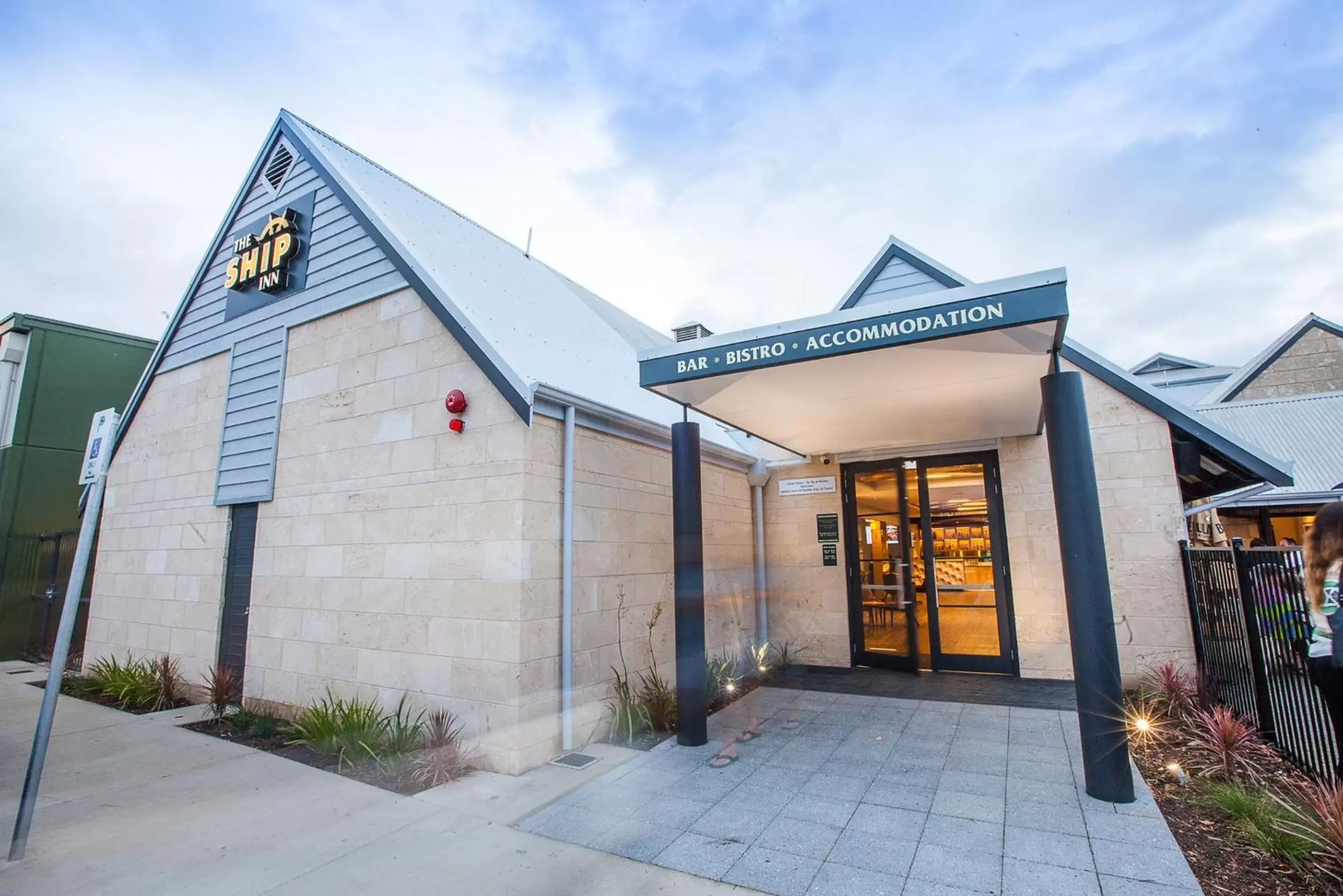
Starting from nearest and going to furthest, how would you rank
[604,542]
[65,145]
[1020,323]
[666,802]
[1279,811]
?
1. [1279,811]
2. [1020,323]
3. [666,802]
4. [604,542]
5. [65,145]

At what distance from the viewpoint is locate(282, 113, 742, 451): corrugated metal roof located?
219 inches

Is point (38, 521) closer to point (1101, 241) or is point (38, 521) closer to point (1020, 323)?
point (1020, 323)

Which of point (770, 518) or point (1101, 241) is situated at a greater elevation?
point (1101, 241)

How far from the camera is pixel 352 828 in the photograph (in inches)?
147

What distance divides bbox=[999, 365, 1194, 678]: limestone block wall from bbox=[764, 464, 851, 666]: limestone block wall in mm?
2173

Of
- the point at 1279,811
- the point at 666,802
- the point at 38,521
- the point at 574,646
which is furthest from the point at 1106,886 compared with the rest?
the point at 38,521

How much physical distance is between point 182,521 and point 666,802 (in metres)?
7.74

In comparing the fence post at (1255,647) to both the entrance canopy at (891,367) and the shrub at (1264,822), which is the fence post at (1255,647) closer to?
the shrub at (1264,822)

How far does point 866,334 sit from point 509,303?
409 cm

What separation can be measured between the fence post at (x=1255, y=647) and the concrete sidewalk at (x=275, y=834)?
4.50 meters

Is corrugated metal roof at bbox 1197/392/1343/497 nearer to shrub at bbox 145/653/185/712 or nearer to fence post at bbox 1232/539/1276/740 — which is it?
fence post at bbox 1232/539/1276/740

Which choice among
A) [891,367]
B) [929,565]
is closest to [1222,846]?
[891,367]

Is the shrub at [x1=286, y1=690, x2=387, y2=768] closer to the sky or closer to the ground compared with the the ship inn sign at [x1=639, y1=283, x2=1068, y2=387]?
closer to the ground

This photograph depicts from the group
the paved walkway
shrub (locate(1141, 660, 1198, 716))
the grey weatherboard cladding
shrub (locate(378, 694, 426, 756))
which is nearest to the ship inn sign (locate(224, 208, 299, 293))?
the grey weatherboard cladding
